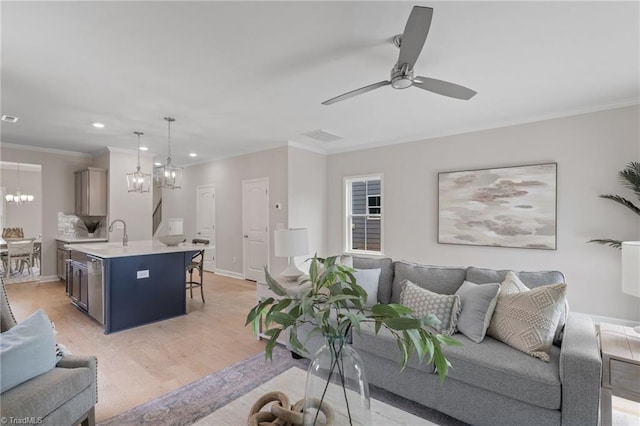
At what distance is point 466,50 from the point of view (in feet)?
7.84

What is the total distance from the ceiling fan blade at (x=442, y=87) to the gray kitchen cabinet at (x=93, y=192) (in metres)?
6.14

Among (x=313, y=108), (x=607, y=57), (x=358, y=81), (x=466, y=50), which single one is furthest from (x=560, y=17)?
(x=313, y=108)

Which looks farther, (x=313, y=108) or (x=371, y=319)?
(x=313, y=108)

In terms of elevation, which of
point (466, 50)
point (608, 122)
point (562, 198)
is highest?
point (466, 50)

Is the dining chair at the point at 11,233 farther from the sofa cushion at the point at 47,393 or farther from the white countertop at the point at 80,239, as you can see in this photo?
the sofa cushion at the point at 47,393

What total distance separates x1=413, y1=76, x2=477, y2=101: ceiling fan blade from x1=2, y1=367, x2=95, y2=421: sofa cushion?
2816 millimetres

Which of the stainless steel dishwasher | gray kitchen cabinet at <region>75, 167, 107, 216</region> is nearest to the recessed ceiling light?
gray kitchen cabinet at <region>75, 167, 107, 216</region>

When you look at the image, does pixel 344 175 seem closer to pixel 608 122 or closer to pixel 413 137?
pixel 413 137

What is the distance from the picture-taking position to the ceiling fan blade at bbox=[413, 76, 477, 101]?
7.27 ft

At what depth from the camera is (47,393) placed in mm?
1458

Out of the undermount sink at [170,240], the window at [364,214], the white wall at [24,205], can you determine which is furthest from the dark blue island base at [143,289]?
the white wall at [24,205]

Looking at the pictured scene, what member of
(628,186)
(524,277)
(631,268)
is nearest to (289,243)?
(524,277)

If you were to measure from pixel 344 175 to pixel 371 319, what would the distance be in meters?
5.05

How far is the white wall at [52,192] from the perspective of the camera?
231 inches
